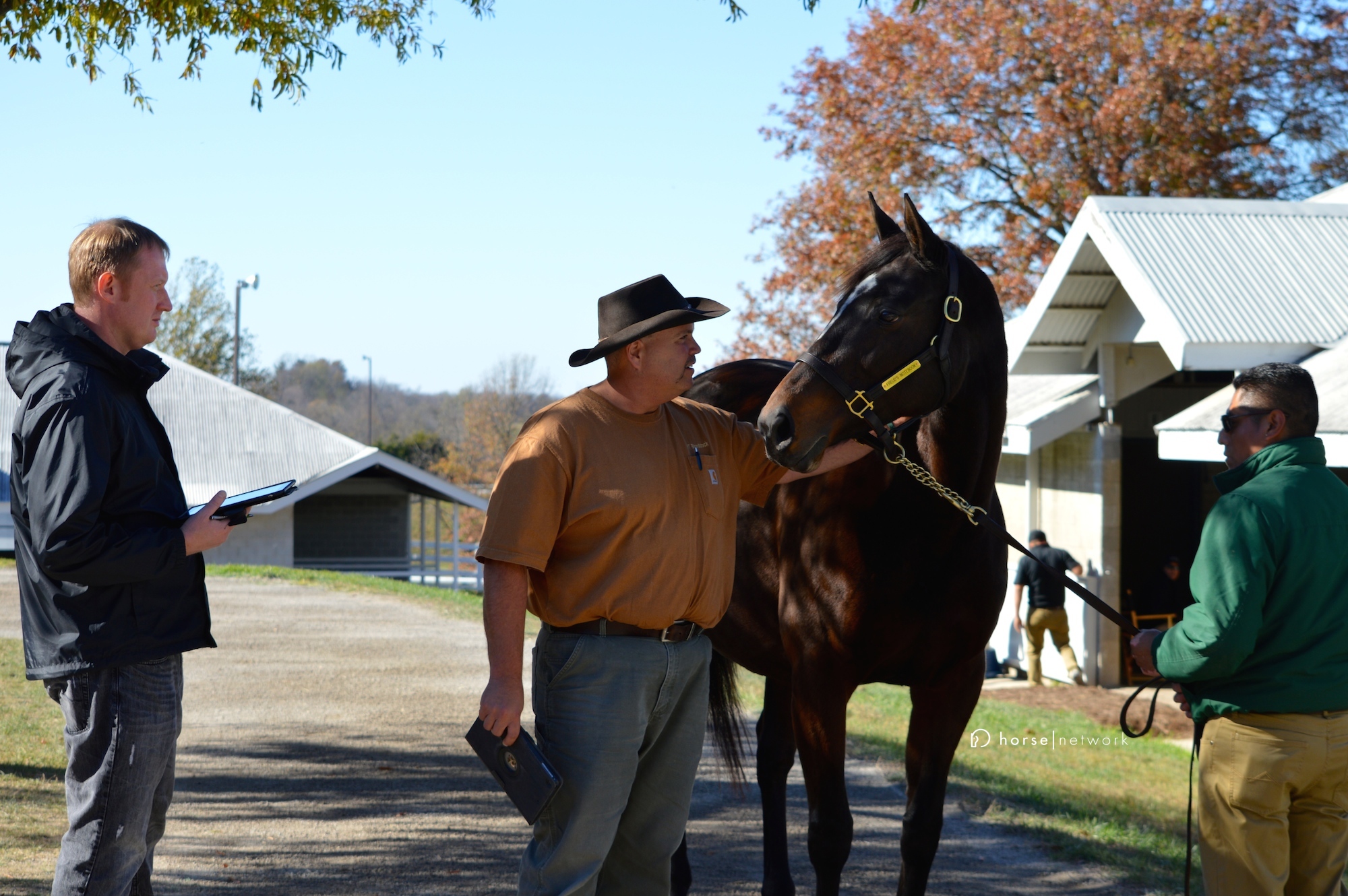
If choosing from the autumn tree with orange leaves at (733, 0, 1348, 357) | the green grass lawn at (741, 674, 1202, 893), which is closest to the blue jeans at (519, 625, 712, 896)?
the green grass lawn at (741, 674, 1202, 893)

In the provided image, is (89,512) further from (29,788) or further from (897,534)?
(29,788)

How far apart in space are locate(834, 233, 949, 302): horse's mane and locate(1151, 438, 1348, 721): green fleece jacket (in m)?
1.13

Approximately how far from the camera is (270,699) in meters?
9.42

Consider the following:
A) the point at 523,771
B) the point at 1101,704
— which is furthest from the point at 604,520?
the point at 1101,704

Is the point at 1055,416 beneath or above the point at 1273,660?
above

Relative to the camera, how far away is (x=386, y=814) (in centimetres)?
589

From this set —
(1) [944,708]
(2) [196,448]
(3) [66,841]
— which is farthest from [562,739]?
(2) [196,448]

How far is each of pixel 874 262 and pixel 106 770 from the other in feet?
8.04

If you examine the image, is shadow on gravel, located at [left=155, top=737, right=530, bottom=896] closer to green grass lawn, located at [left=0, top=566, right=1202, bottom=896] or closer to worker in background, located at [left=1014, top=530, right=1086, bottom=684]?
green grass lawn, located at [left=0, top=566, right=1202, bottom=896]

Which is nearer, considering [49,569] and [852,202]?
[49,569]

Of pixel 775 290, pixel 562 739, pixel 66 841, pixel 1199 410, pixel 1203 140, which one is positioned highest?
pixel 1203 140

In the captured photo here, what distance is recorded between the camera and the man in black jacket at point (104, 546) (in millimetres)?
2613

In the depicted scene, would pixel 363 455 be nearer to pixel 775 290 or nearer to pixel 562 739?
pixel 775 290

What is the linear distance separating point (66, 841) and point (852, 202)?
76.1ft
